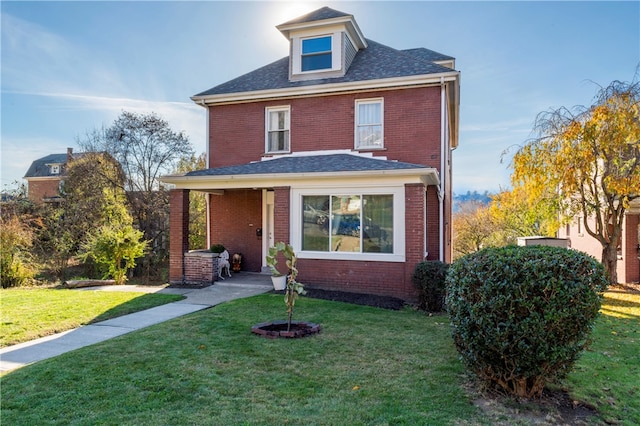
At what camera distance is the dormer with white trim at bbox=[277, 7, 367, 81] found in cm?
1345

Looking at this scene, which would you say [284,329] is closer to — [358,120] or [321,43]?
[358,120]

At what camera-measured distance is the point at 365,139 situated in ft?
42.6

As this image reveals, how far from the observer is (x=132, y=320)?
7.63 metres

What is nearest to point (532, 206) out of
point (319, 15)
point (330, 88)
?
point (330, 88)

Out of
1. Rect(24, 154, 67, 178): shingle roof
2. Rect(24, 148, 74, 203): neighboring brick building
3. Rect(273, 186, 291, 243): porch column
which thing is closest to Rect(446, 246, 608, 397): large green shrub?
Rect(273, 186, 291, 243): porch column

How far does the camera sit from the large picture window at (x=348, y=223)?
1019 centimetres

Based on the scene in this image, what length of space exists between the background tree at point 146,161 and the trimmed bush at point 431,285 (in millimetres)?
16004

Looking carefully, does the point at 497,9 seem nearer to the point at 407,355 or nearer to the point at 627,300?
the point at 627,300

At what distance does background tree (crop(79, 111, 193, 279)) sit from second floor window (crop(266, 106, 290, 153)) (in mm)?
10188

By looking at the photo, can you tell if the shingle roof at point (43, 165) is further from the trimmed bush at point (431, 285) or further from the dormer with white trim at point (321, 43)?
the trimmed bush at point (431, 285)

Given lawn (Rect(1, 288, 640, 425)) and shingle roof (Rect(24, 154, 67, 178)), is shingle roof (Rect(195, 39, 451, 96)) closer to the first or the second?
lawn (Rect(1, 288, 640, 425))

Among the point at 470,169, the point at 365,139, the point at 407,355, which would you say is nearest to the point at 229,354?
the point at 407,355

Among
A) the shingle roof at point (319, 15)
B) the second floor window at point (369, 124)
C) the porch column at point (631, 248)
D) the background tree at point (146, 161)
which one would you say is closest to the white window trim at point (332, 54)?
the shingle roof at point (319, 15)

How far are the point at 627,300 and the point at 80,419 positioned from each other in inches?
543
